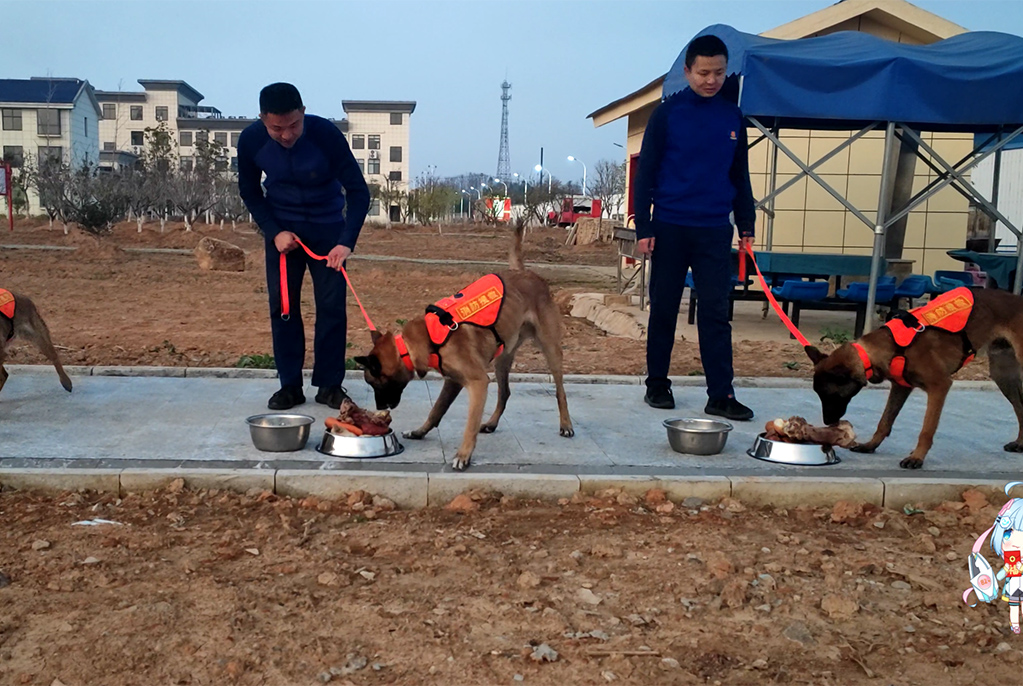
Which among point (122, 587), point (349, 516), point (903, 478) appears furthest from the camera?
point (903, 478)

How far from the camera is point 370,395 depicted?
6.64m

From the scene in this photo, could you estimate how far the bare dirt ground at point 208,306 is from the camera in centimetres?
869

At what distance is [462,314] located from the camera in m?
4.95

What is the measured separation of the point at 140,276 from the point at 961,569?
17.8 meters

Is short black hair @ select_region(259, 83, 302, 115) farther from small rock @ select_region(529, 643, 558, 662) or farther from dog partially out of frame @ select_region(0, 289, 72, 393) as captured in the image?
small rock @ select_region(529, 643, 558, 662)

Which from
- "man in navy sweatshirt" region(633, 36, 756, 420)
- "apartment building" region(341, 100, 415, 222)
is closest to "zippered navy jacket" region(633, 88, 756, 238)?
"man in navy sweatshirt" region(633, 36, 756, 420)

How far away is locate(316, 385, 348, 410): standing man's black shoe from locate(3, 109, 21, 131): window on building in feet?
207

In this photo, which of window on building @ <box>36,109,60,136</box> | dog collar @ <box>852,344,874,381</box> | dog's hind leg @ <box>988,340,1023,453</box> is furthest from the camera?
window on building @ <box>36,109,60,136</box>

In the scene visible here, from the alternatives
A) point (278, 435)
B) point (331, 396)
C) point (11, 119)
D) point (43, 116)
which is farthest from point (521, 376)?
point (11, 119)

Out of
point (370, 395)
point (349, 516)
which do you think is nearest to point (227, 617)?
point (349, 516)

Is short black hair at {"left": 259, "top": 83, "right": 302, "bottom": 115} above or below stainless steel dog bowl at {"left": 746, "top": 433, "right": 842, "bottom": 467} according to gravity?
above

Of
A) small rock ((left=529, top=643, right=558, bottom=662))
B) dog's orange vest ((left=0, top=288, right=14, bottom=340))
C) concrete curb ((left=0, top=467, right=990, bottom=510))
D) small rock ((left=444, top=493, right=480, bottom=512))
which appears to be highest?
dog's orange vest ((left=0, top=288, right=14, bottom=340))

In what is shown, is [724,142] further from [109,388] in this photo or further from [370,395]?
[109,388]

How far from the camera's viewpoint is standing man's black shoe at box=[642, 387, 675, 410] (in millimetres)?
6453
